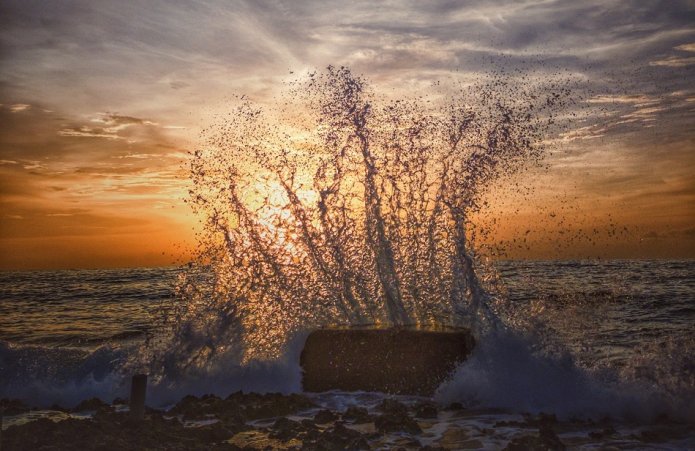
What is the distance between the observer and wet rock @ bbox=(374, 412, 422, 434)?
7078mm

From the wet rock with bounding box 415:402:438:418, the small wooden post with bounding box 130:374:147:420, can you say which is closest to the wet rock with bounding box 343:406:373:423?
the wet rock with bounding box 415:402:438:418

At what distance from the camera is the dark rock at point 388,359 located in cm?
880

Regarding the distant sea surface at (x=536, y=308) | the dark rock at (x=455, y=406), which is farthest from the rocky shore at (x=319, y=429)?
the distant sea surface at (x=536, y=308)

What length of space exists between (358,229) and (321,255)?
830mm

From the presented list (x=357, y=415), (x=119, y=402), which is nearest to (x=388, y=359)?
(x=357, y=415)

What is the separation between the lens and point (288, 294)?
10922 mm

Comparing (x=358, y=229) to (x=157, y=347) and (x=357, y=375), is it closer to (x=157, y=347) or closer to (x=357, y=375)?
(x=357, y=375)

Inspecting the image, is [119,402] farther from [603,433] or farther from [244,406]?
[603,433]

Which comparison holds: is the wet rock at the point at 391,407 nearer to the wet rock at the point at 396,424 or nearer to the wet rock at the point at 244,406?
the wet rock at the point at 396,424

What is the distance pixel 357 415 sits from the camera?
7656mm

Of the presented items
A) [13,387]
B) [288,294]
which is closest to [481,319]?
[288,294]

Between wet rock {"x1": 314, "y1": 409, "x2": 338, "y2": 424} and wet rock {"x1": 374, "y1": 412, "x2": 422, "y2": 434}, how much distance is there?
2.16ft

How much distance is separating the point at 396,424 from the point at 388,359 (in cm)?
185

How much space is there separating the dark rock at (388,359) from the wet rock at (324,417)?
1353 millimetres
